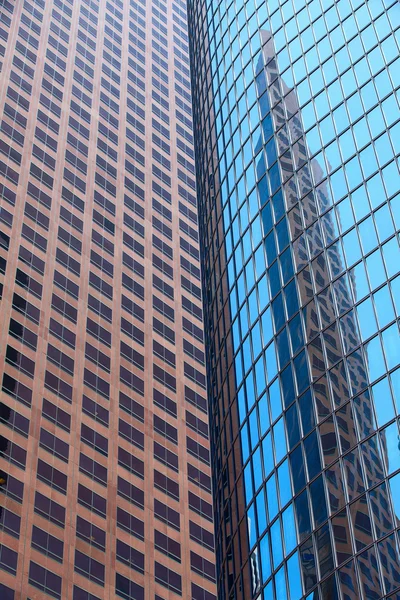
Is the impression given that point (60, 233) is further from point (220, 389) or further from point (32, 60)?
point (220, 389)

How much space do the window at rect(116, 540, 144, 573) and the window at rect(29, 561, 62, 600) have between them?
747 centimetres

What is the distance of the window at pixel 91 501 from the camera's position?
88.7m

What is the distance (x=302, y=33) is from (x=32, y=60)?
58.3 meters

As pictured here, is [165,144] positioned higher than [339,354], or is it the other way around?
[165,144]

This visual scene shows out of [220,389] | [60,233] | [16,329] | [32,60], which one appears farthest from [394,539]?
[32,60]

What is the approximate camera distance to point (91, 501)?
→ 8919 cm

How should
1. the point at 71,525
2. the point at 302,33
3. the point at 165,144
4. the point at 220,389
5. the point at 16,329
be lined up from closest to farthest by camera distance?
1. the point at 220,389
2. the point at 302,33
3. the point at 71,525
4. the point at 16,329
5. the point at 165,144

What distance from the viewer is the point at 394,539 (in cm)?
4425

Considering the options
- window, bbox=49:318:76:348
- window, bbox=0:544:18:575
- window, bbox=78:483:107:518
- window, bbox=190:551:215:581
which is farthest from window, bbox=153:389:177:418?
window, bbox=0:544:18:575

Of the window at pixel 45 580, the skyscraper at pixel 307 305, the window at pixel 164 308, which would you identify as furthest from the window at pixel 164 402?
the skyscraper at pixel 307 305

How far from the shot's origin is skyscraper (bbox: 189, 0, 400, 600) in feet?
157

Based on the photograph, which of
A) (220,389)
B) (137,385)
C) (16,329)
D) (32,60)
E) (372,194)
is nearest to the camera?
(372,194)

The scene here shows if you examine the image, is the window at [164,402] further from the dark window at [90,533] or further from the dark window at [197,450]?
the dark window at [90,533]

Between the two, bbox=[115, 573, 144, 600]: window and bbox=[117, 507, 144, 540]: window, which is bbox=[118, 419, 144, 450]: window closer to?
bbox=[117, 507, 144, 540]: window
